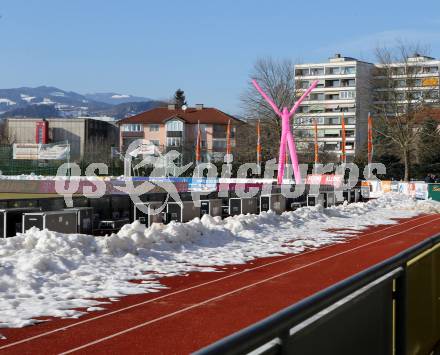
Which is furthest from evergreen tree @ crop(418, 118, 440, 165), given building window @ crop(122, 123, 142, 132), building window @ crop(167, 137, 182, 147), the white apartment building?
building window @ crop(122, 123, 142, 132)

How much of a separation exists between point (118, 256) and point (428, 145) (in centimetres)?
6586

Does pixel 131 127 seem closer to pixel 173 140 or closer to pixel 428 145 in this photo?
pixel 173 140

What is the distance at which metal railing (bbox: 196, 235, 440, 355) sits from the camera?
10.3ft

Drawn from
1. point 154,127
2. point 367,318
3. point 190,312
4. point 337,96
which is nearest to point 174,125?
point 154,127

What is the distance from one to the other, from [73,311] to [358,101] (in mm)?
125612

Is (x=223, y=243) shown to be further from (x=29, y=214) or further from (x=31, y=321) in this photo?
(x=31, y=321)

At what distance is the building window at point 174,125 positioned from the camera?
134500mm

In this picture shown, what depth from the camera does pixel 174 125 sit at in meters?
135

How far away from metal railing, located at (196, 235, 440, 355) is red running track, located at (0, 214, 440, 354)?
3.10 m

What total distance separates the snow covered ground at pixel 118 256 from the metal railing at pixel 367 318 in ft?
19.1

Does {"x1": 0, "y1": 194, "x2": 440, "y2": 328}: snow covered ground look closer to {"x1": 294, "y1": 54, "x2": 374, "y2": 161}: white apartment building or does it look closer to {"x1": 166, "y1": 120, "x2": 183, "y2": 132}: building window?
{"x1": 166, "y1": 120, "x2": 183, "y2": 132}: building window

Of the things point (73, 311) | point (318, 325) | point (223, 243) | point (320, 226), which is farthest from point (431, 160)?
point (318, 325)

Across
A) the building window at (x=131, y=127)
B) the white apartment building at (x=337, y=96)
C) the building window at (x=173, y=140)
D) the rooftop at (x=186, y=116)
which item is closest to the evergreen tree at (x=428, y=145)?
the white apartment building at (x=337, y=96)

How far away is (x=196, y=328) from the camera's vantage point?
978cm
